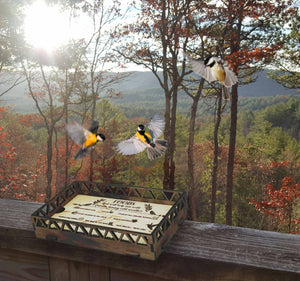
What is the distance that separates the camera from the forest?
2.54 metres

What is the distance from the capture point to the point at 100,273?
25.2 inches

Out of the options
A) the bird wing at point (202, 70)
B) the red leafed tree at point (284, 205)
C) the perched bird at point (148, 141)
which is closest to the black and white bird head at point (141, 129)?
the perched bird at point (148, 141)

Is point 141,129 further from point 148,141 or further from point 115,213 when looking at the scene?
point 115,213

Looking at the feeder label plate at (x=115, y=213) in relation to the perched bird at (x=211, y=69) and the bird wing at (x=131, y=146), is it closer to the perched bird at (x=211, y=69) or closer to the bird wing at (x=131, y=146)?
the bird wing at (x=131, y=146)

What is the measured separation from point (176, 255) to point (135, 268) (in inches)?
3.7

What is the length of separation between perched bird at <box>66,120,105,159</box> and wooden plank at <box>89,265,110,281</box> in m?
0.30

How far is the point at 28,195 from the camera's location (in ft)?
26.9

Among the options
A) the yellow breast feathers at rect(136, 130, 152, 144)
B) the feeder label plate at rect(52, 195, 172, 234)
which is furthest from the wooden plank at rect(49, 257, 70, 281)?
the yellow breast feathers at rect(136, 130, 152, 144)

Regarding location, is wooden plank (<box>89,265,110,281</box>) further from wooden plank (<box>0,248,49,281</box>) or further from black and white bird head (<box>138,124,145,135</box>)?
black and white bird head (<box>138,124,145,135</box>)

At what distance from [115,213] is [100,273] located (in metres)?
0.15

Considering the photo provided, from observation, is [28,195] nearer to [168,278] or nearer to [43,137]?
[43,137]

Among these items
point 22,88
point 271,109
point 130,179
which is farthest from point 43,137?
point 271,109

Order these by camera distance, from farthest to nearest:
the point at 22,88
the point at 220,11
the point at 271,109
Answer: the point at 271,109
the point at 22,88
the point at 220,11

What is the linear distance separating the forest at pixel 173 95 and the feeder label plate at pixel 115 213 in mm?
240
